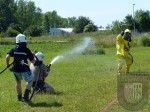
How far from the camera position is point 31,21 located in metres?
132

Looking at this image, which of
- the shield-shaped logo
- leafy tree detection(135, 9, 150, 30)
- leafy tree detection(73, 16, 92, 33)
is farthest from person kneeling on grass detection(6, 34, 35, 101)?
leafy tree detection(73, 16, 92, 33)

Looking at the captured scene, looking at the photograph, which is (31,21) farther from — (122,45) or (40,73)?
(40,73)

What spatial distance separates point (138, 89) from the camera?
1148 cm

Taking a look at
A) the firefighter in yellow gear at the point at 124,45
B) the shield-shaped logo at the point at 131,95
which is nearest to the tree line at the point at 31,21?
the firefighter in yellow gear at the point at 124,45

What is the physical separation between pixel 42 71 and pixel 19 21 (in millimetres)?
115948

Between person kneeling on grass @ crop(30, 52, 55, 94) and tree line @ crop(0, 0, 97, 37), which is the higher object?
tree line @ crop(0, 0, 97, 37)

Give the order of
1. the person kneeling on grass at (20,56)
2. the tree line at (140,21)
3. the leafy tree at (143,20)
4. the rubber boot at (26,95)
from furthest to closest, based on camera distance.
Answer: the leafy tree at (143,20) < the tree line at (140,21) < the rubber boot at (26,95) < the person kneeling on grass at (20,56)

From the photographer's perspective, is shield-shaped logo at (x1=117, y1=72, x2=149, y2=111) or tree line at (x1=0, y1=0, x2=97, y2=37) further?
tree line at (x1=0, y1=0, x2=97, y2=37)

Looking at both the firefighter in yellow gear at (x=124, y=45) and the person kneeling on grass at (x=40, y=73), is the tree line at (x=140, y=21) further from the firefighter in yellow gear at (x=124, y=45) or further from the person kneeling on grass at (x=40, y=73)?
the person kneeling on grass at (x=40, y=73)

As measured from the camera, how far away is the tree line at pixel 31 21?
8206 cm

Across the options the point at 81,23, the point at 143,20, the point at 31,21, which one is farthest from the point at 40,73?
the point at 31,21

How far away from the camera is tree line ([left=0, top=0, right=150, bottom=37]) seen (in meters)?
82.1

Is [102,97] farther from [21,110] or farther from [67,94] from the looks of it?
[21,110]

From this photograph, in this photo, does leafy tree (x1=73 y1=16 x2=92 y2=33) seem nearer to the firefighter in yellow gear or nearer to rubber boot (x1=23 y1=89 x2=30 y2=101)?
the firefighter in yellow gear
